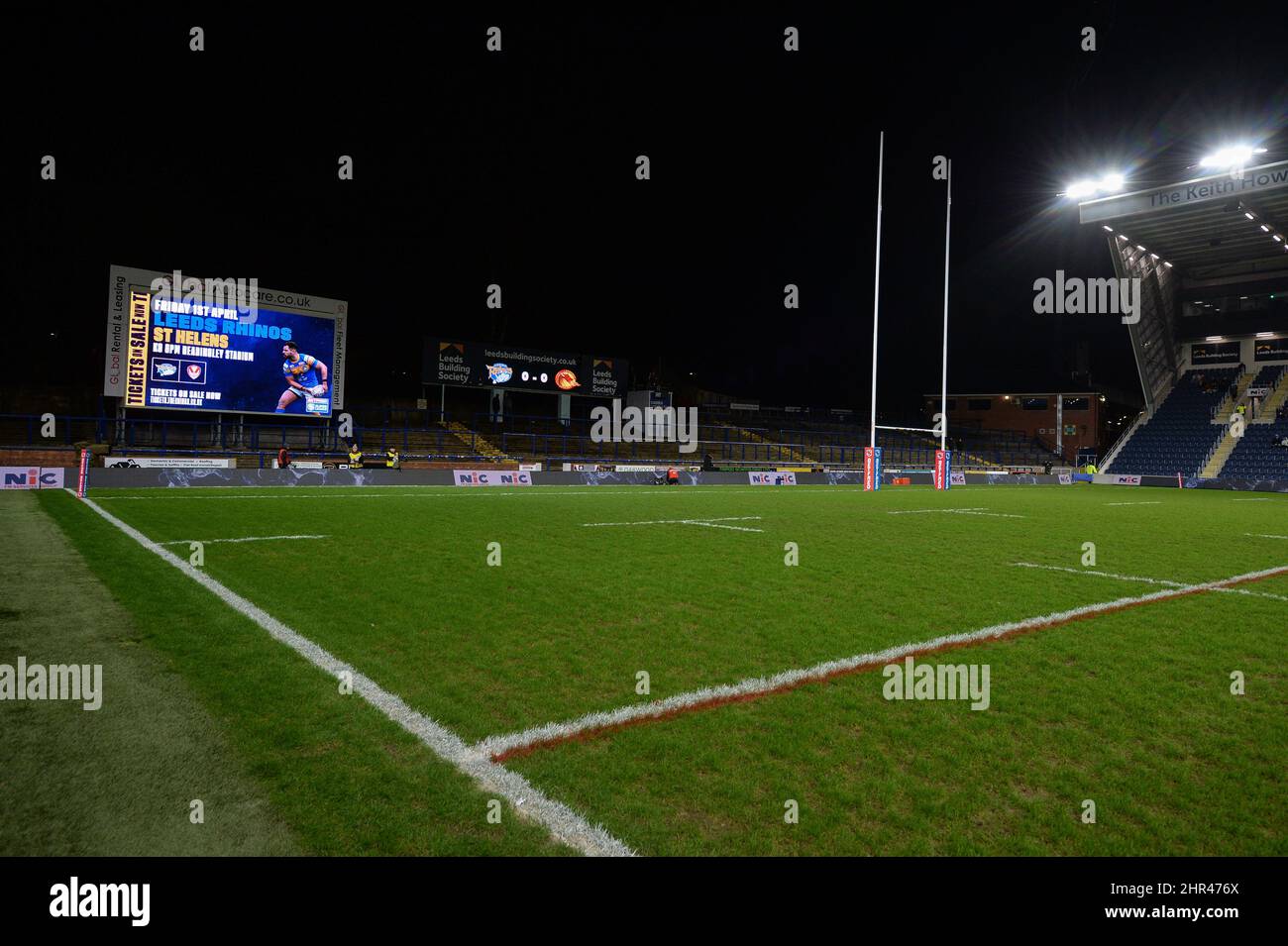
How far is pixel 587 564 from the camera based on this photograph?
25.8 feet

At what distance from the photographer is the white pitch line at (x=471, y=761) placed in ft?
7.53

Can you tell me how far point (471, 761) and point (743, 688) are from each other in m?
1.58

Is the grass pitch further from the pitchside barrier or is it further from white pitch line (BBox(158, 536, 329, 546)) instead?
the pitchside barrier

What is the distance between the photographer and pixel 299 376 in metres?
27.5

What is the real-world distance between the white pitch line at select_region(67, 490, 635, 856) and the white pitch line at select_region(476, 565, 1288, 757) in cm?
13

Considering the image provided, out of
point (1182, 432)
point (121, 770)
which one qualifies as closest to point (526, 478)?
point (121, 770)

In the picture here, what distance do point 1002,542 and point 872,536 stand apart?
6.09ft

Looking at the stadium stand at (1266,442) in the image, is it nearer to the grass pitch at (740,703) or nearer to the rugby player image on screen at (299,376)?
the grass pitch at (740,703)

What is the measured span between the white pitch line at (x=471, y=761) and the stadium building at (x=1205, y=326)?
43.2m

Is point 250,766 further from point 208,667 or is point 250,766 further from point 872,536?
point 872,536

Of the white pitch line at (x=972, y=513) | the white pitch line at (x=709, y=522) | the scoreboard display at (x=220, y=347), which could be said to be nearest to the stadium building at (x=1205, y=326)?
the white pitch line at (x=972, y=513)

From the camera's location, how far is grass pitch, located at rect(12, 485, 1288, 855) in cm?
244

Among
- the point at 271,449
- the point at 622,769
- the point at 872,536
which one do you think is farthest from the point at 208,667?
the point at 271,449

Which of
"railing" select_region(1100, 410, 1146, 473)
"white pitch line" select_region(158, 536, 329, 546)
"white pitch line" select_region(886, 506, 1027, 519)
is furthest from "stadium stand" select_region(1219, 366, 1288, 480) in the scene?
"white pitch line" select_region(158, 536, 329, 546)
